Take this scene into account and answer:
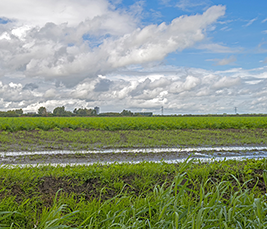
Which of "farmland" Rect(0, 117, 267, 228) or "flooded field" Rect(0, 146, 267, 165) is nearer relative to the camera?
"farmland" Rect(0, 117, 267, 228)

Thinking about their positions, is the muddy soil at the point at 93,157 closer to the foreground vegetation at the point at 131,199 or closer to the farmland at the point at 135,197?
the farmland at the point at 135,197

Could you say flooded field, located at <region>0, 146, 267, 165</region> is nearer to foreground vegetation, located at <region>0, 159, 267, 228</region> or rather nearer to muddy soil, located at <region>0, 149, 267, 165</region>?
muddy soil, located at <region>0, 149, 267, 165</region>

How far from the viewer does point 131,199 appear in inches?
128

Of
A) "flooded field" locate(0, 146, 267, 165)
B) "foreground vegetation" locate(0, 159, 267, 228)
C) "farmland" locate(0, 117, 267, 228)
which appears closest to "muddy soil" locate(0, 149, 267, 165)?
"flooded field" locate(0, 146, 267, 165)

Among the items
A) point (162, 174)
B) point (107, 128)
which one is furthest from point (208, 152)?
point (107, 128)

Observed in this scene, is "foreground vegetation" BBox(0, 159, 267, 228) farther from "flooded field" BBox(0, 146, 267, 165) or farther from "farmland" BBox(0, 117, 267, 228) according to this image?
"flooded field" BBox(0, 146, 267, 165)

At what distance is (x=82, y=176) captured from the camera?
3838 millimetres

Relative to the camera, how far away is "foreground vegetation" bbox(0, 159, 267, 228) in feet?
7.81

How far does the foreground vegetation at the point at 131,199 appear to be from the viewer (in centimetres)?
238

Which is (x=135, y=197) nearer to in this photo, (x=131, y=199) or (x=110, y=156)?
(x=131, y=199)

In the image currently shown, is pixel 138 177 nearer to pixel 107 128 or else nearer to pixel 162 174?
pixel 162 174

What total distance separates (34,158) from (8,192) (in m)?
5.25

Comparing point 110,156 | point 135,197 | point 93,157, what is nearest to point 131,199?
point 135,197

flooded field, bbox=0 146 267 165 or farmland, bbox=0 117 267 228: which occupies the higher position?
farmland, bbox=0 117 267 228
